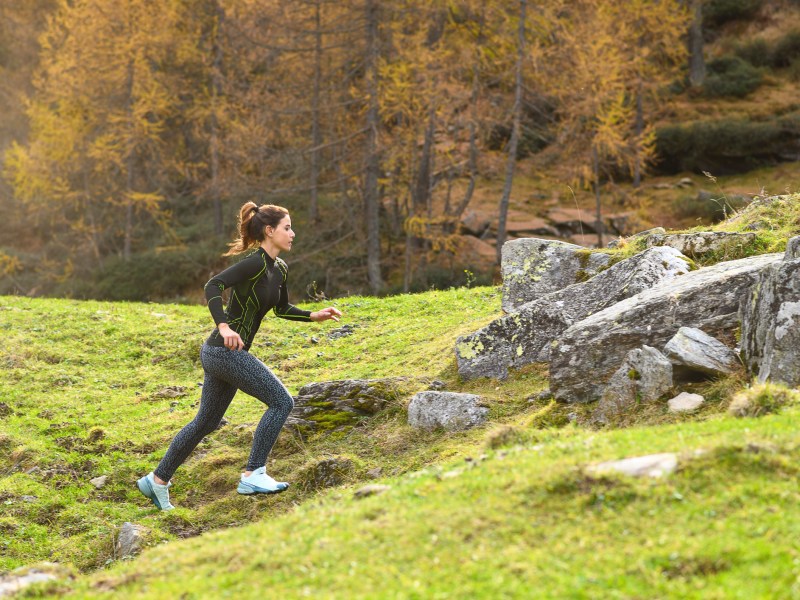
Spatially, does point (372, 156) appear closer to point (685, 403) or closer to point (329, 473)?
point (329, 473)

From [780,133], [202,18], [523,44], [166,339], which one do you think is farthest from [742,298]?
[202,18]

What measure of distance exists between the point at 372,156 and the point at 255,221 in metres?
18.4

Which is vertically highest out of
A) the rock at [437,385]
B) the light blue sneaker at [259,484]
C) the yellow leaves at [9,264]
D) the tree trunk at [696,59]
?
the tree trunk at [696,59]

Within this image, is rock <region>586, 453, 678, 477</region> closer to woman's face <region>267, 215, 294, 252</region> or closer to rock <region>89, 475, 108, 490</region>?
woman's face <region>267, 215, 294, 252</region>

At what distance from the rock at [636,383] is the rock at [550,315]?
1.81 m

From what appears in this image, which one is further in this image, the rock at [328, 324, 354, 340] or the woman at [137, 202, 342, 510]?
the rock at [328, 324, 354, 340]

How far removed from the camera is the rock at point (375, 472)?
26.5 feet

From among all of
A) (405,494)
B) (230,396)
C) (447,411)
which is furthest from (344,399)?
(405,494)

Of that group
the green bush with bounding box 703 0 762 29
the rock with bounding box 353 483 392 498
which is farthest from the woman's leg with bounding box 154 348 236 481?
the green bush with bounding box 703 0 762 29

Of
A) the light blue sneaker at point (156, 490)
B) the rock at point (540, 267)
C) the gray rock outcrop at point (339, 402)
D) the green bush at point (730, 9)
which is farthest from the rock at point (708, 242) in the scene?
the green bush at point (730, 9)

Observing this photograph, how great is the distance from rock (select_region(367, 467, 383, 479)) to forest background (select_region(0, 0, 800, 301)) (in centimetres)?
1645

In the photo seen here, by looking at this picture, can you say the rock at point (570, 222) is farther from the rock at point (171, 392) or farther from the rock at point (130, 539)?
the rock at point (130, 539)

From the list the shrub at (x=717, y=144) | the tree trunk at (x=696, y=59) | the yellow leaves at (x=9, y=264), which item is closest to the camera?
the shrub at (x=717, y=144)

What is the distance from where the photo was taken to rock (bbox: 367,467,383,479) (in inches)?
318
